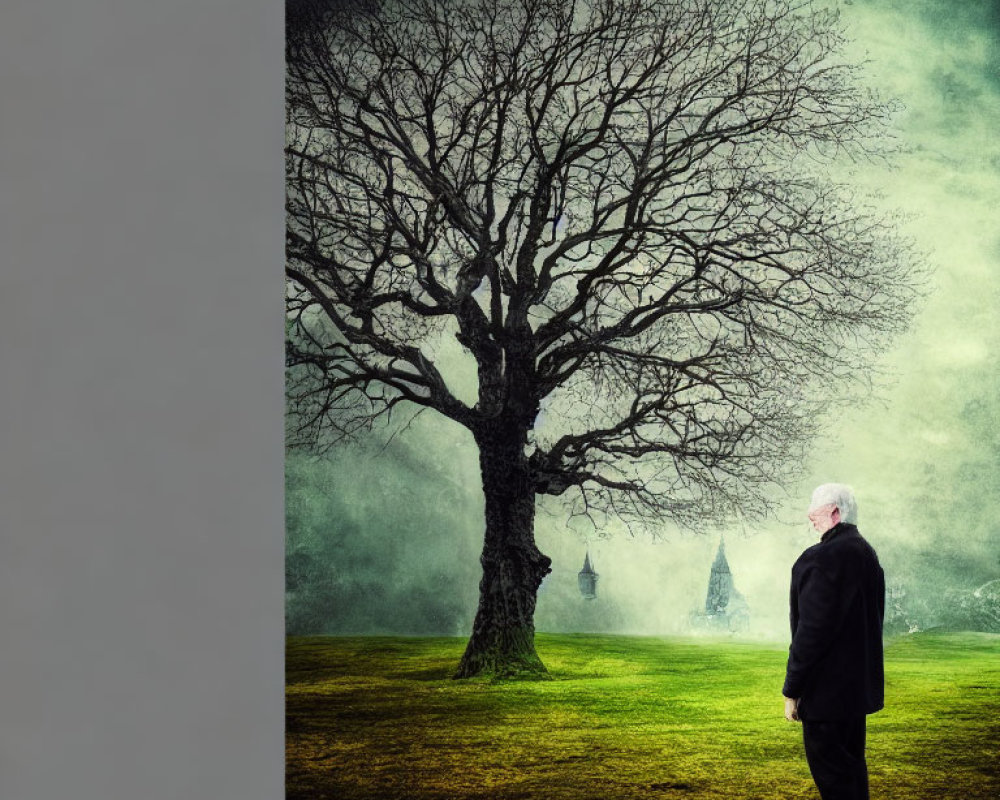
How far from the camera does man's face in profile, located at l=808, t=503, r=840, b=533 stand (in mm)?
3820

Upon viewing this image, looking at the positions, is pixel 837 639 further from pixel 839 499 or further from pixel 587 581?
pixel 587 581

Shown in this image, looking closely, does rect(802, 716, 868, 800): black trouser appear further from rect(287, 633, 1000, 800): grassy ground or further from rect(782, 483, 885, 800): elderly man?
rect(287, 633, 1000, 800): grassy ground

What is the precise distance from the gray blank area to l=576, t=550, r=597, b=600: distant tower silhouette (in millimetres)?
2839

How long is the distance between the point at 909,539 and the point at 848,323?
1.13 metres

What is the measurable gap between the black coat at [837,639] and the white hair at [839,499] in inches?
3.1

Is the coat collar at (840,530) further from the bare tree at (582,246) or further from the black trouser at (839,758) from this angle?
the bare tree at (582,246)

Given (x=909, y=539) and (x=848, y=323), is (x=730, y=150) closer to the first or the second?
(x=848, y=323)

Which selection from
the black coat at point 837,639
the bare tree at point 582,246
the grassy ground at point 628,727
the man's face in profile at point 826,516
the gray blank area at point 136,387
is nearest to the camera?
the gray blank area at point 136,387

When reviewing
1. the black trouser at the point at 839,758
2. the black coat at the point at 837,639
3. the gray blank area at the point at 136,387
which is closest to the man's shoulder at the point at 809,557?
the black coat at the point at 837,639

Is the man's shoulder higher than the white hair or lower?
lower

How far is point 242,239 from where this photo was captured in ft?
9.00

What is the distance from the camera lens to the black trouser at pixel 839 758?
3.74 meters

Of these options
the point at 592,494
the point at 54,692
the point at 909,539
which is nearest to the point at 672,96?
the point at 592,494

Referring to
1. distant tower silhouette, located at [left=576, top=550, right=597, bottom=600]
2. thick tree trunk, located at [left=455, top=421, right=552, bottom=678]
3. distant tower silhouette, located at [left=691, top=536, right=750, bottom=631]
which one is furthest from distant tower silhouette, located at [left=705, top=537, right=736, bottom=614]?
thick tree trunk, located at [left=455, top=421, right=552, bottom=678]
